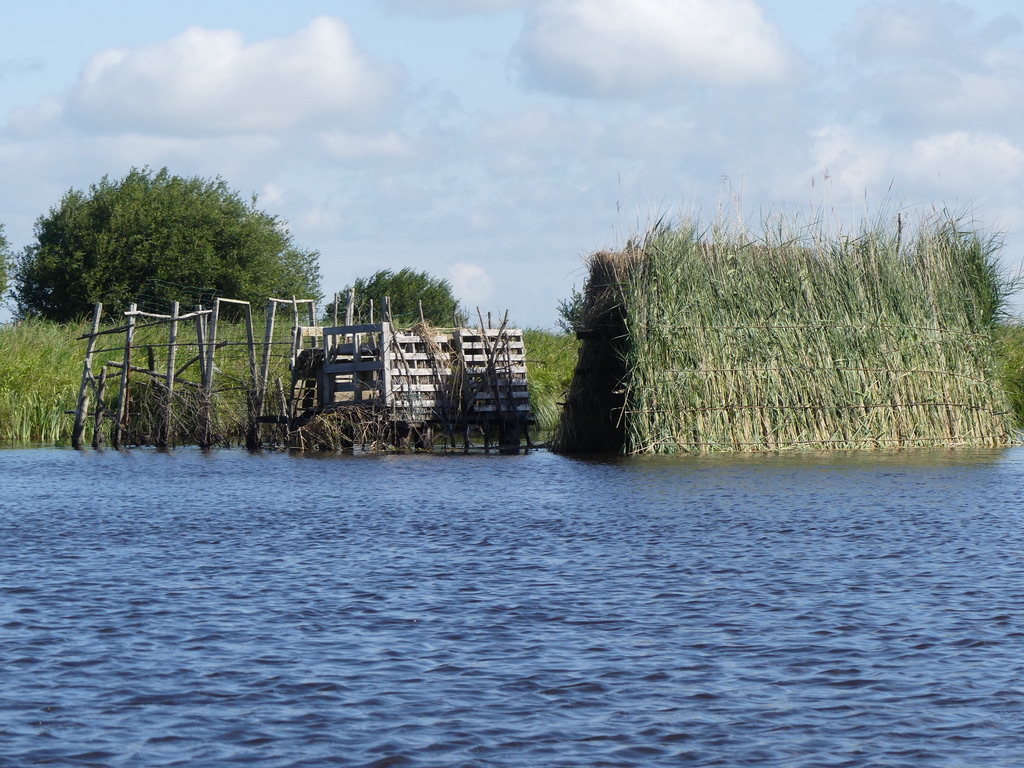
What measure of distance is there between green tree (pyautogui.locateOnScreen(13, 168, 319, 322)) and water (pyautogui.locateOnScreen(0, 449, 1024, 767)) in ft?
140

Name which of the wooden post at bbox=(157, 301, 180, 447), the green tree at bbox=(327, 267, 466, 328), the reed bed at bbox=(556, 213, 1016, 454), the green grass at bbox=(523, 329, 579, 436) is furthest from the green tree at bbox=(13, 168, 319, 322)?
the reed bed at bbox=(556, 213, 1016, 454)

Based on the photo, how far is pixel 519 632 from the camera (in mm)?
7992

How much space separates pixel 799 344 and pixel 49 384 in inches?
686

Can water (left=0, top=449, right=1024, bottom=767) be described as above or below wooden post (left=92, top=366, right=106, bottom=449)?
below

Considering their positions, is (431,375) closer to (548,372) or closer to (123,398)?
(123,398)

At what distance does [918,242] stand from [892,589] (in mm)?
16508

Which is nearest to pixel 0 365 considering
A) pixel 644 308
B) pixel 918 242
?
pixel 644 308

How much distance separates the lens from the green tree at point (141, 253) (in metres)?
56.3

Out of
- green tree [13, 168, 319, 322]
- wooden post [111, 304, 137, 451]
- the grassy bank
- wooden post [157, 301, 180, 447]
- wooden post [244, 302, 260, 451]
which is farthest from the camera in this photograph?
green tree [13, 168, 319, 322]

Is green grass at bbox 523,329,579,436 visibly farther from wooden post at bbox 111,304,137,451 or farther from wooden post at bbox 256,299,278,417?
wooden post at bbox 111,304,137,451

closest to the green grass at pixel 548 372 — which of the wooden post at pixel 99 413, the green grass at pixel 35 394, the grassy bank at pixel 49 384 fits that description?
the grassy bank at pixel 49 384

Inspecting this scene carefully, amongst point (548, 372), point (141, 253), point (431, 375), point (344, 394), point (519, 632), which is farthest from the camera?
point (141, 253)

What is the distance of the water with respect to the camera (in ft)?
19.2

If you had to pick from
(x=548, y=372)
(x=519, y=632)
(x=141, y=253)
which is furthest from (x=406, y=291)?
(x=519, y=632)
